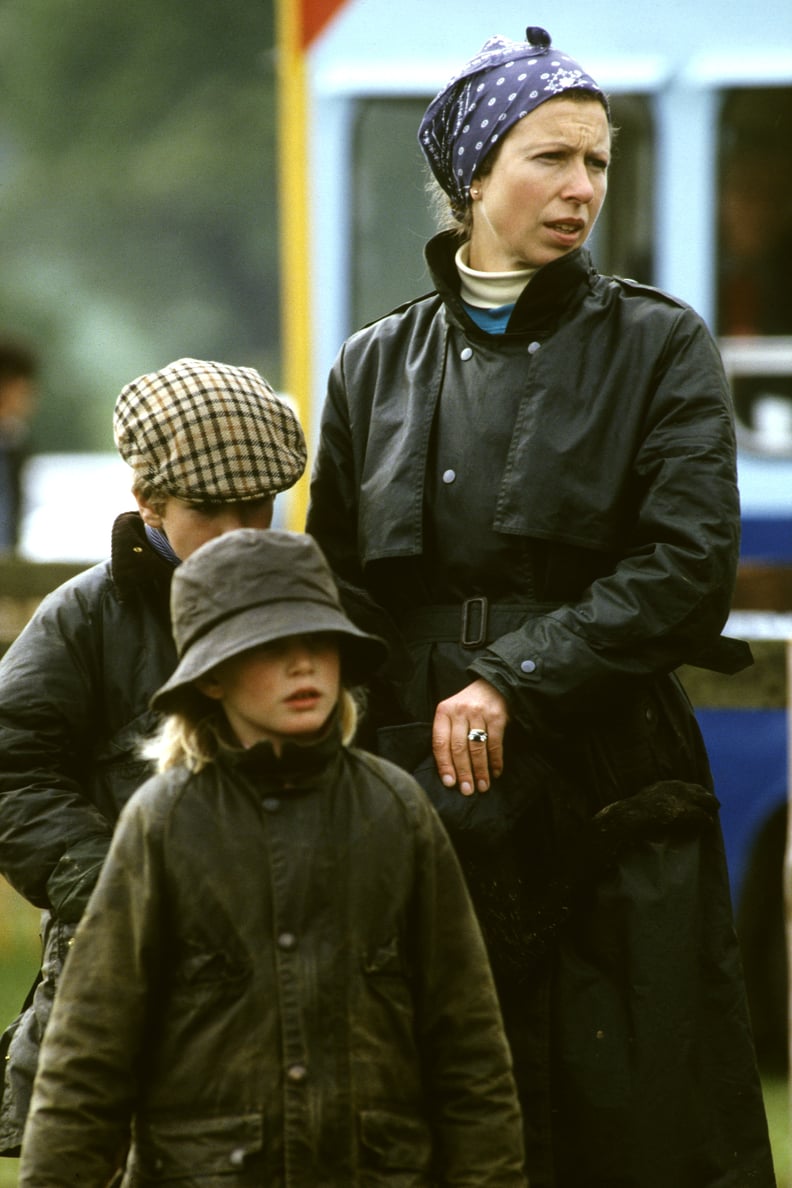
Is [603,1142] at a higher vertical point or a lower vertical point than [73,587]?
lower

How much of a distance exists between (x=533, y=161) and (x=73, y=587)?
0.92 metres

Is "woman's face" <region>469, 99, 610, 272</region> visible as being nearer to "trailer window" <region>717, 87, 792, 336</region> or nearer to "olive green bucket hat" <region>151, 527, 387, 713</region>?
"olive green bucket hat" <region>151, 527, 387, 713</region>

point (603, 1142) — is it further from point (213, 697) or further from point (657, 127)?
point (657, 127)

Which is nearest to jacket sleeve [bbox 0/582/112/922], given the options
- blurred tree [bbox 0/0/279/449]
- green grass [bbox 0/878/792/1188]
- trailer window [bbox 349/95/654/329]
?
green grass [bbox 0/878/792/1188]

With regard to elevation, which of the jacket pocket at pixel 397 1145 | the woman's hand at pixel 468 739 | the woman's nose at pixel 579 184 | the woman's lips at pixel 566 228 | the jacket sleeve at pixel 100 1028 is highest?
the woman's nose at pixel 579 184

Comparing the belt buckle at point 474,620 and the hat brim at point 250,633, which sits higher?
the hat brim at point 250,633

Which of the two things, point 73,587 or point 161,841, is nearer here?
point 161,841

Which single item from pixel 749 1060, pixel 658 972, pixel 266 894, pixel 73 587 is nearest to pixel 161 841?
pixel 266 894

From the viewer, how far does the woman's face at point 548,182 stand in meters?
3.17

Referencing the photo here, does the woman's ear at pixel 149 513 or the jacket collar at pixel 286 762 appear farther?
the woman's ear at pixel 149 513

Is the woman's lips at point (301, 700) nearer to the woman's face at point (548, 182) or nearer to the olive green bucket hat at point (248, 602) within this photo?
the olive green bucket hat at point (248, 602)

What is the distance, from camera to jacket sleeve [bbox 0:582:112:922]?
3.02 m

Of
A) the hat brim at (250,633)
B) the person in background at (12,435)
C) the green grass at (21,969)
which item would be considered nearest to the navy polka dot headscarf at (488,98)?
the hat brim at (250,633)

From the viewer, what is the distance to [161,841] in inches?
107
